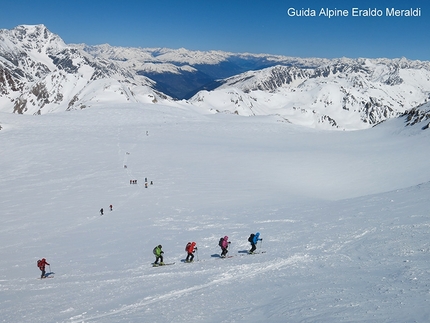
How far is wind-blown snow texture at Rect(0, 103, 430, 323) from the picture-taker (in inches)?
447

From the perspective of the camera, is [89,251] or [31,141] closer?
[89,251]

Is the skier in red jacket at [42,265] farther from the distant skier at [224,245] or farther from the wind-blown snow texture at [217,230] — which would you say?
the distant skier at [224,245]

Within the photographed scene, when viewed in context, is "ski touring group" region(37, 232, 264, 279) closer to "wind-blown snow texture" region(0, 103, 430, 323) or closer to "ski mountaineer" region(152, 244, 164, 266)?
"ski mountaineer" region(152, 244, 164, 266)

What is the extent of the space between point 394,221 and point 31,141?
5434cm

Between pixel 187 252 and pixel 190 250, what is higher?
pixel 190 250

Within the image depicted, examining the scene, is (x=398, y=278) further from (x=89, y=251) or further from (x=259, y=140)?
(x=259, y=140)

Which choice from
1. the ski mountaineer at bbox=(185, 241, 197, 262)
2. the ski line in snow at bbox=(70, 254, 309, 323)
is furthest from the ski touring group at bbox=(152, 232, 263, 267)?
the ski line in snow at bbox=(70, 254, 309, 323)

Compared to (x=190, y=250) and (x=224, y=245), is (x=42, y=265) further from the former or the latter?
(x=224, y=245)

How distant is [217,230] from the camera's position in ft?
71.0

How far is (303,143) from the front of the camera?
5847cm

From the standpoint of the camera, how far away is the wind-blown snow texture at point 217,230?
37.2 feet

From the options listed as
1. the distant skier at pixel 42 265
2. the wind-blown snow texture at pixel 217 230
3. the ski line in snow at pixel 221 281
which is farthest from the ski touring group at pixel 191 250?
the distant skier at pixel 42 265

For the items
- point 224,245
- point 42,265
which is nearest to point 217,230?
point 224,245

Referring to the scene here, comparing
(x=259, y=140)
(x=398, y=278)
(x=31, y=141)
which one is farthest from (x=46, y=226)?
(x=259, y=140)
